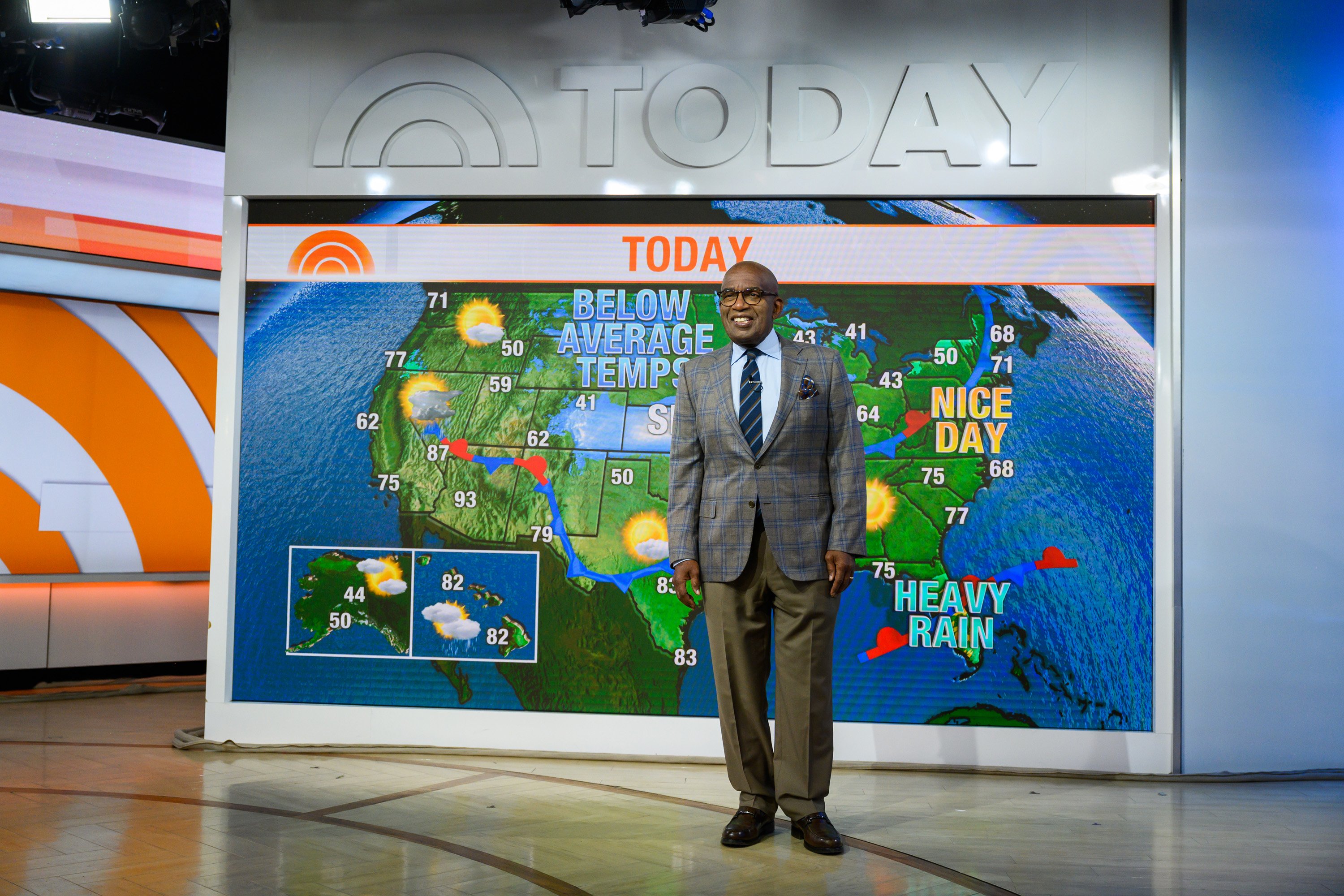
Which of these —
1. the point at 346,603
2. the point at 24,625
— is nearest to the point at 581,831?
the point at 346,603

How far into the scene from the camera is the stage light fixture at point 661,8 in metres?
4.16

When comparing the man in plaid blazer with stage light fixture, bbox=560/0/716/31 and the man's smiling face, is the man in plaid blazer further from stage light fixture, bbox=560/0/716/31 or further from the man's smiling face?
stage light fixture, bbox=560/0/716/31

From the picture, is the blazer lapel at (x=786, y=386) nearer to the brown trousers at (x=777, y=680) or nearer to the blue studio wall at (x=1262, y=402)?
the brown trousers at (x=777, y=680)

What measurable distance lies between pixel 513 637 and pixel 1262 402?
10.00 ft

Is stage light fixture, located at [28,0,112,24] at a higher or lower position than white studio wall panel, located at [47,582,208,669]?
higher

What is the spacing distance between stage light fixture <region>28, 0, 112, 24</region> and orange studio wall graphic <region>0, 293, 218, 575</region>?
2154 millimetres

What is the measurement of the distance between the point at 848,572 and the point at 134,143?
5.33m

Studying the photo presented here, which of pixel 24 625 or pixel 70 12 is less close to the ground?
pixel 70 12

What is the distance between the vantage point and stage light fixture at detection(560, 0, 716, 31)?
13.6ft

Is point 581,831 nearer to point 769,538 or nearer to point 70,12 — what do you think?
point 769,538

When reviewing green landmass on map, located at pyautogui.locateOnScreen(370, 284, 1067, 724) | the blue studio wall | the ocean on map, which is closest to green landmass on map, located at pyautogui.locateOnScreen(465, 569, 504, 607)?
green landmass on map, located at pyautogui.locateOnScreen(370, 284, 1067, 724)

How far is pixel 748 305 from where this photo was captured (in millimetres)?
3186

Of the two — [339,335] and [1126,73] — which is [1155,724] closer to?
[1126,73]

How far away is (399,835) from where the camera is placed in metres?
3.15
